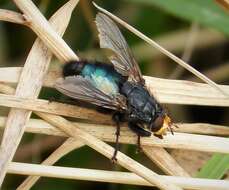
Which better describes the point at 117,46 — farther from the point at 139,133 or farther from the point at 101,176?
the point at 101,176

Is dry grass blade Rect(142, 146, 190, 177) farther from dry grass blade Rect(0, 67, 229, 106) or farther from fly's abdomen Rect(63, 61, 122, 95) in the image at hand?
fly's abdomen Rect(63, 61, 122, 95)

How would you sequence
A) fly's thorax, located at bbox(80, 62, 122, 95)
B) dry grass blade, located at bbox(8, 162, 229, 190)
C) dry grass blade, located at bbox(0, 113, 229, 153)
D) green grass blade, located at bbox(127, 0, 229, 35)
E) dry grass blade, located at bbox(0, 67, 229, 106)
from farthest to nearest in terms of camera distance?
green grass blade, located at bbox(127, 0, 229, 35) → fly's thorax, located at bbox(80, 62, 122, 95) → dry grass blade, located at bbox(0, 67, 229, 106) → dry grass blade, located at bbox(0, 113, 229, 153) → dry grass blade, located at bbox(8, 162, 229, 190)

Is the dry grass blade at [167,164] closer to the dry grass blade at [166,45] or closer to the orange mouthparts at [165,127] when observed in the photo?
the orange mouthparts at [165,127]

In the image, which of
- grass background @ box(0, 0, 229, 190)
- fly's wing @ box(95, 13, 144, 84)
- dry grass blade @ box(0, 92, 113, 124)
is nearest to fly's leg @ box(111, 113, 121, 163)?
dry grass blade @ box(0, 92, 113, 124)

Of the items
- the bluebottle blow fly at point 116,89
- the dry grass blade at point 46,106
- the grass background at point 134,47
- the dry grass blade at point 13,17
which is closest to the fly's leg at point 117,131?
the bluebottle blow fly at point 116,89

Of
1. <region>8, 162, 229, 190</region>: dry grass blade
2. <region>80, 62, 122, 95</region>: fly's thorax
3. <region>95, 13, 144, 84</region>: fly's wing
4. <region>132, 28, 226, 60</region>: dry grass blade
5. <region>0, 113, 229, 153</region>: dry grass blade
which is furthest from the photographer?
<region>132, 28, 226, 60</region>: dry grass blade

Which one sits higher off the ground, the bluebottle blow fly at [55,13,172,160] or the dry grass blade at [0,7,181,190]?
the bluebottle blow fly at [55,13,172,160]

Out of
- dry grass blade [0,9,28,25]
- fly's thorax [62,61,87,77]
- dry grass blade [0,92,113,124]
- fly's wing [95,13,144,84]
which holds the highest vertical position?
fly's wing [95,13,144,84]

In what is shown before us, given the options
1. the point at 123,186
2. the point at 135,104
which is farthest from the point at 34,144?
the point at 135,104
